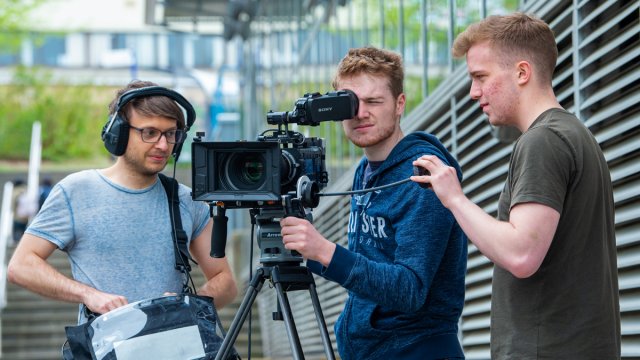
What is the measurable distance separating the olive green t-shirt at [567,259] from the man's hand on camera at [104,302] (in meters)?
1.49

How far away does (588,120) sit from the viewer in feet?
15.0

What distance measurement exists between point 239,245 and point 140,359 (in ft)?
39.8

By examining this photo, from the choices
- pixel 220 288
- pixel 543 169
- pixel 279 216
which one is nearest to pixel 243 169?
pixel 279 216

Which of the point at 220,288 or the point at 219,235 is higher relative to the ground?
the point at 219,235

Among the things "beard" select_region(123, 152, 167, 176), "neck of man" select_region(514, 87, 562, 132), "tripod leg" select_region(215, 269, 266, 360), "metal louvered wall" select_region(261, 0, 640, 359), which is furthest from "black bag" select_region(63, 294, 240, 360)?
"metal louvered wall" select_region(261, 0, 640, 359)

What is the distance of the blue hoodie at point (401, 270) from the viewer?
3.26m

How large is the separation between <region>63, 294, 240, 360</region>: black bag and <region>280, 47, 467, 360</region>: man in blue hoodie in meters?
0.46

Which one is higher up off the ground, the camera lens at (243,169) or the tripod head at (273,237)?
the camera lens at (243,169)

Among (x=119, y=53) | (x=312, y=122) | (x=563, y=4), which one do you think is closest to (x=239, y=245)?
(x=563, y=4)

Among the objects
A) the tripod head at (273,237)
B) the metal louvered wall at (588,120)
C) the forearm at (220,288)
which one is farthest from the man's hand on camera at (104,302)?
the metal louvered wall at (588,120)

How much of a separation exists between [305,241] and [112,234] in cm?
110

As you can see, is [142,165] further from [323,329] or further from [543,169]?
[543,169]

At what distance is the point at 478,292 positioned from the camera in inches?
237

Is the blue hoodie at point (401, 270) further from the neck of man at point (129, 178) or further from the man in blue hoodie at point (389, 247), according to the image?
the neck of man at point (129, 178)
